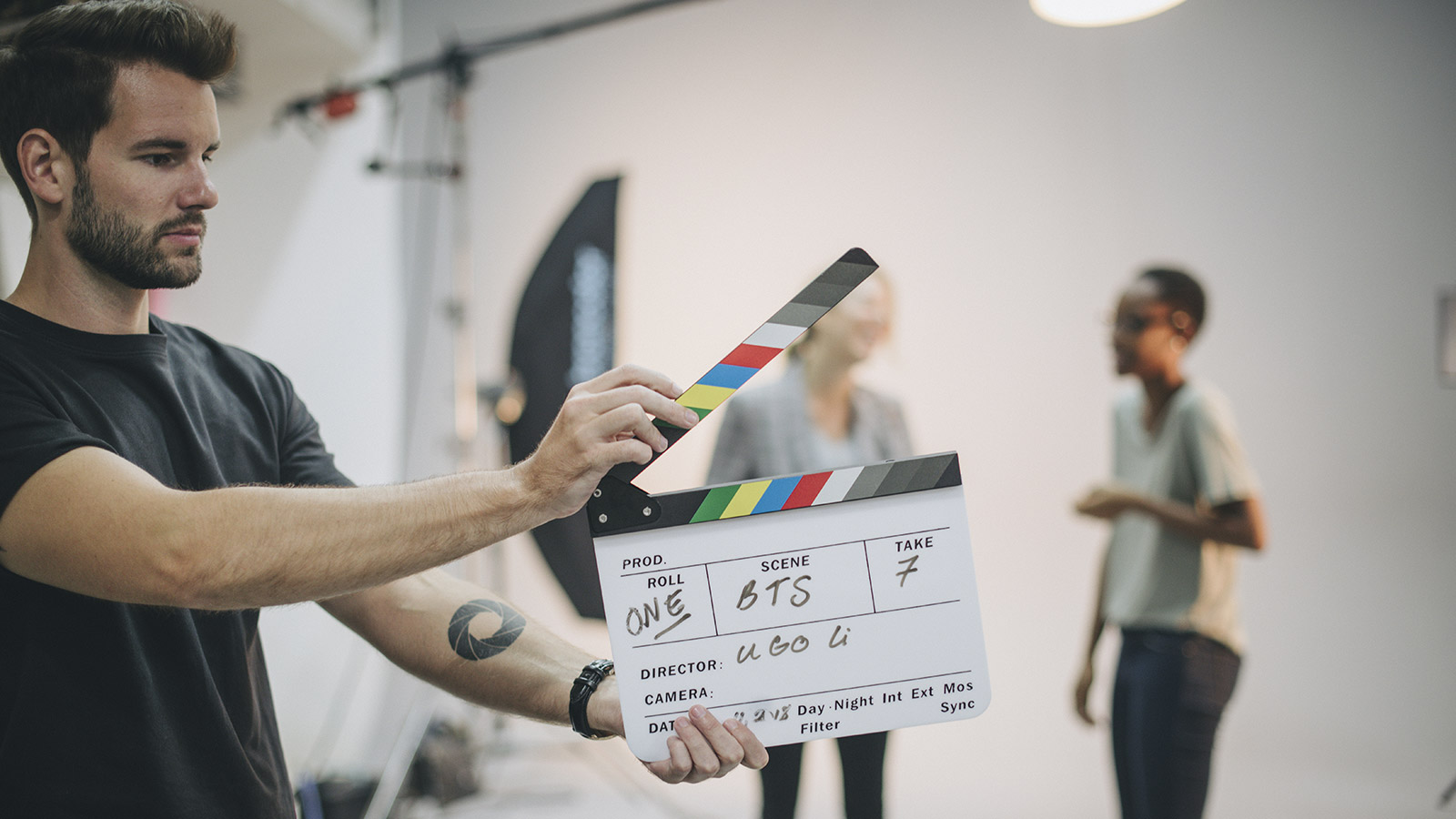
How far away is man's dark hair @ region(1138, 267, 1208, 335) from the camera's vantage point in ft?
6.53

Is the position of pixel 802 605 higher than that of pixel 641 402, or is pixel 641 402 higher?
pixel 641 402

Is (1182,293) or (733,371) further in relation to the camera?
(1182,293)

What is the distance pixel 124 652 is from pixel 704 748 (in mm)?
554

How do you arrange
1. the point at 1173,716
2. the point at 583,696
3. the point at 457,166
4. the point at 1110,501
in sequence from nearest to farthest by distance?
the point at 583,696 < the point at 1173,716 < the point at 1110,501 < the point at 457,166

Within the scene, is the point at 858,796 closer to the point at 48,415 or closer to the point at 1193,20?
the point at 48,415

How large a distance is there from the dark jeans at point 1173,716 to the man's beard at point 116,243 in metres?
1.79

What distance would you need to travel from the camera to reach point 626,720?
34.3 inches

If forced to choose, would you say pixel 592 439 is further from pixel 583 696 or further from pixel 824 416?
pixel 824 416

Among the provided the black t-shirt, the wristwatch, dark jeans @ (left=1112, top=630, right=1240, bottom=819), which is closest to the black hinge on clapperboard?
the wristwatch

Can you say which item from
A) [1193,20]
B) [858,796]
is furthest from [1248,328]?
[858,796]

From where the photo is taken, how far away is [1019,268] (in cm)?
351

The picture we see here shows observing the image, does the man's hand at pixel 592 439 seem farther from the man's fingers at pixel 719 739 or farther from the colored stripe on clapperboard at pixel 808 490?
the man's fingers at pixel 719 739

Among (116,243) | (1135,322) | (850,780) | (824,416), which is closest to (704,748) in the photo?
(116,243)

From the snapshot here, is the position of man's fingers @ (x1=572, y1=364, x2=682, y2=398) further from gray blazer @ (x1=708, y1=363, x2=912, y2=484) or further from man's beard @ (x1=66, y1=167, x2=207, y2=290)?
gray blazer @ (x1=708, y1=363, x2=912, y2=484)
